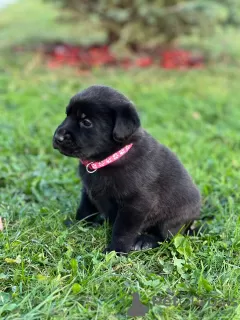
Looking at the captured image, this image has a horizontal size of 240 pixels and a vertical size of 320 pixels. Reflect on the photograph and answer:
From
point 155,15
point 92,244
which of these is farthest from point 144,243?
point 155,15

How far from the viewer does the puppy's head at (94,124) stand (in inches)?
118

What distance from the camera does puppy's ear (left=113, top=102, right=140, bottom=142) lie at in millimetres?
2963

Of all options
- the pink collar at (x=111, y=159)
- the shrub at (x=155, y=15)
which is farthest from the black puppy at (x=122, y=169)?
the shrub at (x=155, y=15)

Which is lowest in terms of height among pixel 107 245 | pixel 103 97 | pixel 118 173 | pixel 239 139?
pixel 239 139

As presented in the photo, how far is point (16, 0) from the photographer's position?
23000mm

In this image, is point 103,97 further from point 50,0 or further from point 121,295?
point 50,0

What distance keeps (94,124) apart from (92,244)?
879 millimetres

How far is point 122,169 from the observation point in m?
3.14

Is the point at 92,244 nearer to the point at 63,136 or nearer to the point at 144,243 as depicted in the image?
the point at 144,243

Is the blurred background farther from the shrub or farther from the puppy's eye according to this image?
the puppy's eye

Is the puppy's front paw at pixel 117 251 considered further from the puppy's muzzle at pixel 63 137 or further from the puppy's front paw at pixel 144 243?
the puppy's muzzle at pixel 63 137

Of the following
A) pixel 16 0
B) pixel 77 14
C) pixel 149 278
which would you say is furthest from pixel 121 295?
pixel 16 0

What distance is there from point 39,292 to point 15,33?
12.4 meters

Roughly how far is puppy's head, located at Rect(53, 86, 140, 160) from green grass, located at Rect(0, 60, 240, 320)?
2.14 ft
